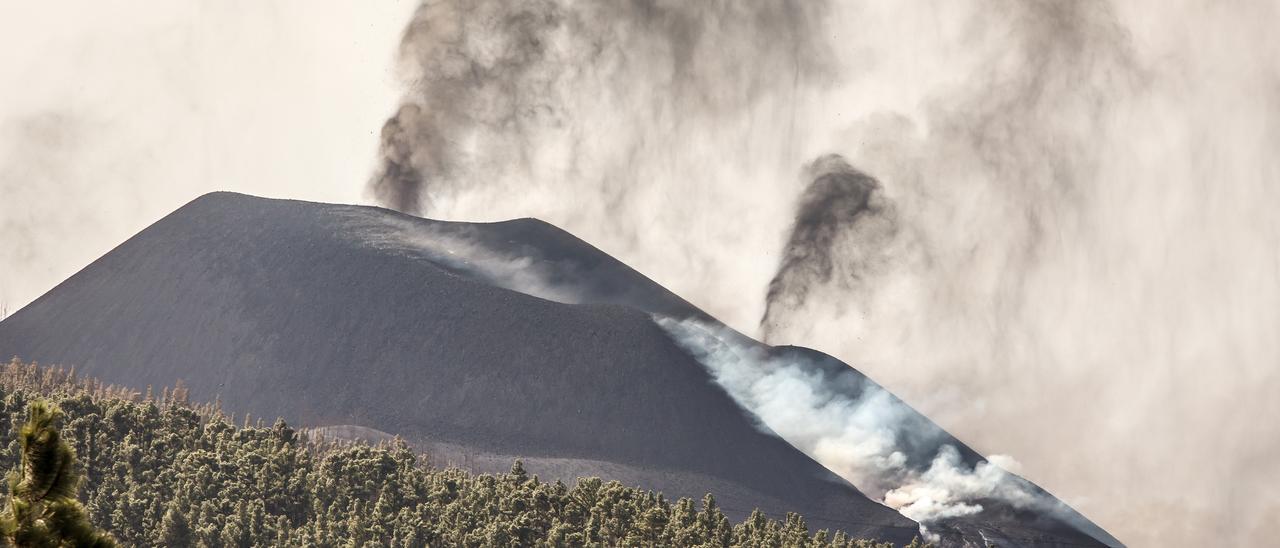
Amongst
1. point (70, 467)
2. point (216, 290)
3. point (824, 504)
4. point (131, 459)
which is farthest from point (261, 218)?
point (70, 467)

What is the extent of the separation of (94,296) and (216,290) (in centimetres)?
1585

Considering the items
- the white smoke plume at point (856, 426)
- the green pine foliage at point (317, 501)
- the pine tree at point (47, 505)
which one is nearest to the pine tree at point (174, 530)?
the green pine foliage at point (317, 501)

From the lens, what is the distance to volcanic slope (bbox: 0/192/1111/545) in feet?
520

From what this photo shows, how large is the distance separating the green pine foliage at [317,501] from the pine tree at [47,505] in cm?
6174

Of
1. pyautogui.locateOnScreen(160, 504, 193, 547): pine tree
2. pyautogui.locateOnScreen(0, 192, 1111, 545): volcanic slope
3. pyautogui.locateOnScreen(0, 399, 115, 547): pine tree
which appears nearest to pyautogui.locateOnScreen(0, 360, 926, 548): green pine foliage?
pyautogui.locateOnScreen(160, 504, 193, 547): pine tree

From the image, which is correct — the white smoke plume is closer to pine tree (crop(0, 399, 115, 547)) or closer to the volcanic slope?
the volcanic slope

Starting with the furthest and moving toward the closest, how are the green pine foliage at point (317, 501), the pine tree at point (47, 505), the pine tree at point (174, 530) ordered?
the green pine foliage at point (317, 501) → the pine tree at point (174, 530) → the pine tree at point (47, 505)

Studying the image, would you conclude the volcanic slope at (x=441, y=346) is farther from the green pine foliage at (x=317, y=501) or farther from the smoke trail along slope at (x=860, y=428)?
the green pine foliage at (x=317, y=501)

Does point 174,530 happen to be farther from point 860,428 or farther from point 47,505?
point 860,428

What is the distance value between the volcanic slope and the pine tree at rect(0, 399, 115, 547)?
132065mm

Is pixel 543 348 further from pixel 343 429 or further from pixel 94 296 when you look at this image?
pixel 94 296

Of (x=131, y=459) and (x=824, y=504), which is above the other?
(x=824, y=504)

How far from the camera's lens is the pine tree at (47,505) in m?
16.2

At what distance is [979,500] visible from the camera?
17062 cm
